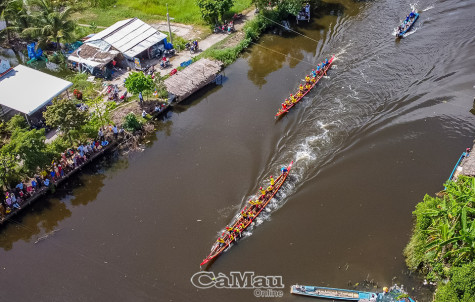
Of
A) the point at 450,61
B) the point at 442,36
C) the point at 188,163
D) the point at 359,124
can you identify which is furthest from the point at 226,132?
the point at 442,36

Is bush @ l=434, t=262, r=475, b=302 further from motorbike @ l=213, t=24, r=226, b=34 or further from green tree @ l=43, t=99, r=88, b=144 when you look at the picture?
motorbike @ l=213, t=24, r=226, b=34

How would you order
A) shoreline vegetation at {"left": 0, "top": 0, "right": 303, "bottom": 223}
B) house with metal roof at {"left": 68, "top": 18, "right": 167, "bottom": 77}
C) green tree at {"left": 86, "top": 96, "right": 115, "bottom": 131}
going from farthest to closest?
house with metal roof at {"left": 68, "top": 18, "right": 167, "bottom": 77}, green tree at {"left": 86, "top": 96, "right": 115, "bottom": 131}, shoreline vegetation at {"left": 0, "top": 0, "right": 303, "bottom": 223}

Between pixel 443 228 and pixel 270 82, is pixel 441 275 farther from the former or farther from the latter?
pixel 270 82

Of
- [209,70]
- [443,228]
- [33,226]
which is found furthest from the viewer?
[209,70]

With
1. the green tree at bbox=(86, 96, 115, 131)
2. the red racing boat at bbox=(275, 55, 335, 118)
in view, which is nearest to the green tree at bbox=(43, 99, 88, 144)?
the green tree at bbox=(86, 96, 115, 131)

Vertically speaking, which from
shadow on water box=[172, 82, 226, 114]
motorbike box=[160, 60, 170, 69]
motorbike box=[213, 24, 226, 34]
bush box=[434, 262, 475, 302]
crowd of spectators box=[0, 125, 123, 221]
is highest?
motorbike box=[213, 24, 226, 34]

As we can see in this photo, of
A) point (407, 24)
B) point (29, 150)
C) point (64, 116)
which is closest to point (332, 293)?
point (29, 150)
